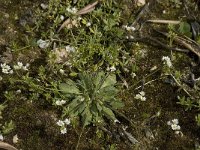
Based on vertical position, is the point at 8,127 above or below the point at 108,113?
below

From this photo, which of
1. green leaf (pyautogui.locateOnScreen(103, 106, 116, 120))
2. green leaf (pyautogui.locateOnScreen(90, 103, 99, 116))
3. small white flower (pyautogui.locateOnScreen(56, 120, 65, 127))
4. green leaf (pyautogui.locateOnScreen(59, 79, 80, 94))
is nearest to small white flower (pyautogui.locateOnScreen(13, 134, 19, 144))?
small white flower (pyautogui.locateOnScreen(56, 120, 65, 127))

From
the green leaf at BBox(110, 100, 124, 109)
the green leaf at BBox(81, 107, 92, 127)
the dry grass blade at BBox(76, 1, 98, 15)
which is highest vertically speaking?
the dry grass blade at BBox(76, 1, 98, 15)

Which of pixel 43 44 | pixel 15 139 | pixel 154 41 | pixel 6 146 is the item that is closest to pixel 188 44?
pixel 154 41

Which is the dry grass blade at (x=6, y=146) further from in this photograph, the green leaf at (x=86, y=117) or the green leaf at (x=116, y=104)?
the green leaf at (x=116, y=104)


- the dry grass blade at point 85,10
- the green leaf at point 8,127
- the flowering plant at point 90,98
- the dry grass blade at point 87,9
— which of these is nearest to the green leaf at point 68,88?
the flowering plant at point 90,98

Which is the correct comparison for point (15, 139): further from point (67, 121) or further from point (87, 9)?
point (87, 9)

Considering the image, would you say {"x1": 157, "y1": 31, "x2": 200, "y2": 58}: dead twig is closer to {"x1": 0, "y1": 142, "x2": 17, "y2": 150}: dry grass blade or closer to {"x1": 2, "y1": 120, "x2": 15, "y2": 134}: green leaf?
{"x1": 2, "y1": 120, "x2": 15, "y2": 134}: green leaf

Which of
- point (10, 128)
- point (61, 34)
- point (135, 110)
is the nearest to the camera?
point (10, 128)

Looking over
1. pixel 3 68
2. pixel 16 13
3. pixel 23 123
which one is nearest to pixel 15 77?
pixel 3 68

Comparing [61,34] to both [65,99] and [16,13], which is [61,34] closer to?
[16,13]
